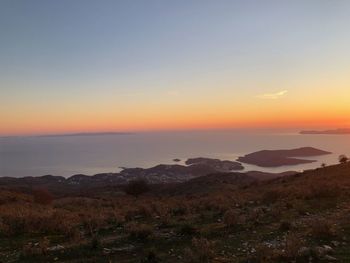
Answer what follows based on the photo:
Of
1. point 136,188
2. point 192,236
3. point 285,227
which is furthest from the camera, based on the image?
point 136,188

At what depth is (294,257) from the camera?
7.56m

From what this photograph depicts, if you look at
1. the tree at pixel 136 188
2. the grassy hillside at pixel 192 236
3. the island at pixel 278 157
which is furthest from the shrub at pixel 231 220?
the island at pixel 278 157

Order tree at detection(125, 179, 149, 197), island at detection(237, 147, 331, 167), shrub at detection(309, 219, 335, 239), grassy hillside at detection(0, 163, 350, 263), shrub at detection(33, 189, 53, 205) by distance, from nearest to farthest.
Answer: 1. grassy hillside at detection(0, 163, 350, 263)
2. shrub at detection(309, 219, 335, 239)
3. shrub at detection(33, 189, 53, 205)
4. tree at detection(125, 179, 149, 197)
5. island at detection(237, 147, 331, 167)

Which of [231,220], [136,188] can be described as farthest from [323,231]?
[136,188]

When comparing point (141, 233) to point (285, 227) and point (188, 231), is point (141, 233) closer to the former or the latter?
point (188, 231)

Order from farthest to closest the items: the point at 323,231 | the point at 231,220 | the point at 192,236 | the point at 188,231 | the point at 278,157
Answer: the point at 278,157
the point at 231,220
the point at 188,231
the point at 192,236
the point at 323,231

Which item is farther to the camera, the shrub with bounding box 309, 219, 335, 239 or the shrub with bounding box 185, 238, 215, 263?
the shrub with bounding box 309, 219, 335, 239

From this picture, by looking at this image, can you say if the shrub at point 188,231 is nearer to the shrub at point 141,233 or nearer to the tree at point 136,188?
the shrub at point 141,233

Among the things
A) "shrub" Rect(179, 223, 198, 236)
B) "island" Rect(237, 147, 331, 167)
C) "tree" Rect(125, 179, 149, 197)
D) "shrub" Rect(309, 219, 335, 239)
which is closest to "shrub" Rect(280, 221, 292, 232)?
"shrub" Rect(309, 219, 335, 239)

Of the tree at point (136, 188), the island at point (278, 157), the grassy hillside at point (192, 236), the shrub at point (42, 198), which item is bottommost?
the island at point (278, 157)

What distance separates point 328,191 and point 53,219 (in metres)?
12.6

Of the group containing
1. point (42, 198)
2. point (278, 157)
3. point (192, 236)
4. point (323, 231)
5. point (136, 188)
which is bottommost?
point (278, 157)

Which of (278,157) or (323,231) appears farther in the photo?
(278,157)

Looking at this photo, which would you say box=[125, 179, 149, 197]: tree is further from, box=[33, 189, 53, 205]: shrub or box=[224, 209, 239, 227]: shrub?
box=[224, 209, 239, 227]: shrub
